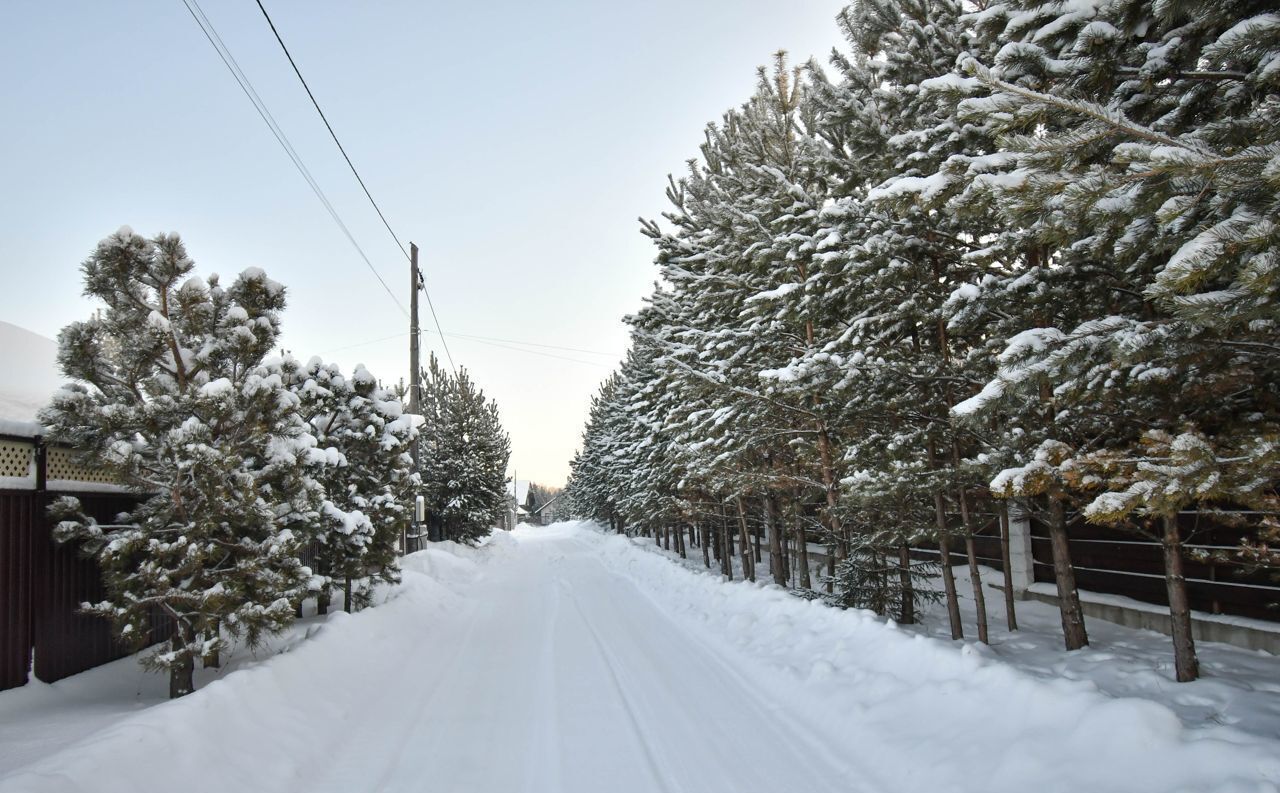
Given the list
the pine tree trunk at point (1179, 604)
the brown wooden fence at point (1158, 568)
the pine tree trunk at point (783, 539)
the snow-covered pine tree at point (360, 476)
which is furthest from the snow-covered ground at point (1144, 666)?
the snow-covered pine tree at point (360, 476)

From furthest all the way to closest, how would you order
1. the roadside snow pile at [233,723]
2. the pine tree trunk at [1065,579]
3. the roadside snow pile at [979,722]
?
the pine tree trunk at [1065,579] → the roadside snow pile at [233,723] → the roadside snow pile at [979,722]

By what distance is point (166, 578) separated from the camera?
5.69 m

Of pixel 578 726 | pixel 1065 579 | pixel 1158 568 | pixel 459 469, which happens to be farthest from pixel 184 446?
pixel 459 469

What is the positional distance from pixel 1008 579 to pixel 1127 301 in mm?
4735

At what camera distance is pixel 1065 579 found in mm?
7355

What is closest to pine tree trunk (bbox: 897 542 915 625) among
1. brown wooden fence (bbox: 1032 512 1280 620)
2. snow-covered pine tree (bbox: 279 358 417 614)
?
brown wooden fence (bbox: 1032 512 1280 620)

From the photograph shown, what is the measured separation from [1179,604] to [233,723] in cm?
809

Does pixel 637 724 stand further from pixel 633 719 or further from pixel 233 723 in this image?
pixel 233 723

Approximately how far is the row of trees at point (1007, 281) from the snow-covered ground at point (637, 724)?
1.45 m

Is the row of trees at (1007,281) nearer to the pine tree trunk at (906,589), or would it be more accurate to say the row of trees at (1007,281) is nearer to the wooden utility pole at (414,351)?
the pine tree trunk at (906,589)

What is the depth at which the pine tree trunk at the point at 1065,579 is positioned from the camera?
7159mm

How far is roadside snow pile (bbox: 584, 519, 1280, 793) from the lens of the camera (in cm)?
367

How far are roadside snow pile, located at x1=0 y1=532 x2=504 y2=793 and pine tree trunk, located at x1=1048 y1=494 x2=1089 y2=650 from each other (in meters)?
7.48

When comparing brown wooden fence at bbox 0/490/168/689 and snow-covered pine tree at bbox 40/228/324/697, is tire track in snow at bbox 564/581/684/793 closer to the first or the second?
snow-covered pine tree at bbox 40/228/324/697
